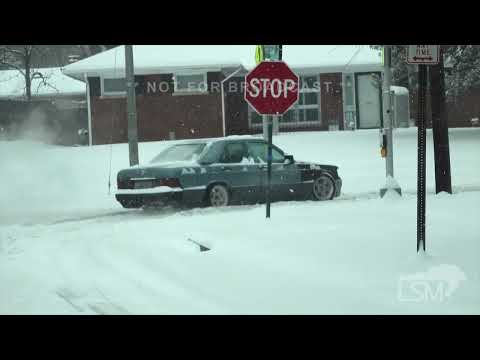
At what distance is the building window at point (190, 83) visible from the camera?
30.7 metres

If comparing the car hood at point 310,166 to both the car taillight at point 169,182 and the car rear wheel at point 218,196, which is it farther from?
the car taillight at point 169,182

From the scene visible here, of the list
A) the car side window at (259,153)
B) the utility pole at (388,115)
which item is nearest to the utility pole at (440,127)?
the utility pole at (388,115)

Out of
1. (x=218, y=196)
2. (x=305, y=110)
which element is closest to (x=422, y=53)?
(x=218, y=196)

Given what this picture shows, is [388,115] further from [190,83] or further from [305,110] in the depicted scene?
[305,110]

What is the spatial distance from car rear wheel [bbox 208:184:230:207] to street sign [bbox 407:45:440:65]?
7.27 meters

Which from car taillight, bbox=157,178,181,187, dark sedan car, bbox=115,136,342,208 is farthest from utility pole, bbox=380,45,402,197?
car taillight, bbox=157,178,181,187

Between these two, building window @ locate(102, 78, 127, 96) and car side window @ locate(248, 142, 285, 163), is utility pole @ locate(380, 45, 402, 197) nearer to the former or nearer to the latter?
car side window @ locate(248, 142, 285, 163)

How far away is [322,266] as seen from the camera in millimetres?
8453

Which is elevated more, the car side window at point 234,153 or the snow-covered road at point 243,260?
the car side window at point 234,153

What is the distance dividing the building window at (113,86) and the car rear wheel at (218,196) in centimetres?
1657

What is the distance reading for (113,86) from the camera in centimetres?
3081

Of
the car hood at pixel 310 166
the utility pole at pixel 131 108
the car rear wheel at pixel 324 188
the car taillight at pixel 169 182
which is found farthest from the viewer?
the utility pole at pixel 131 108

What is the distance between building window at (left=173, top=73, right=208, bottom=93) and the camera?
101 ft
